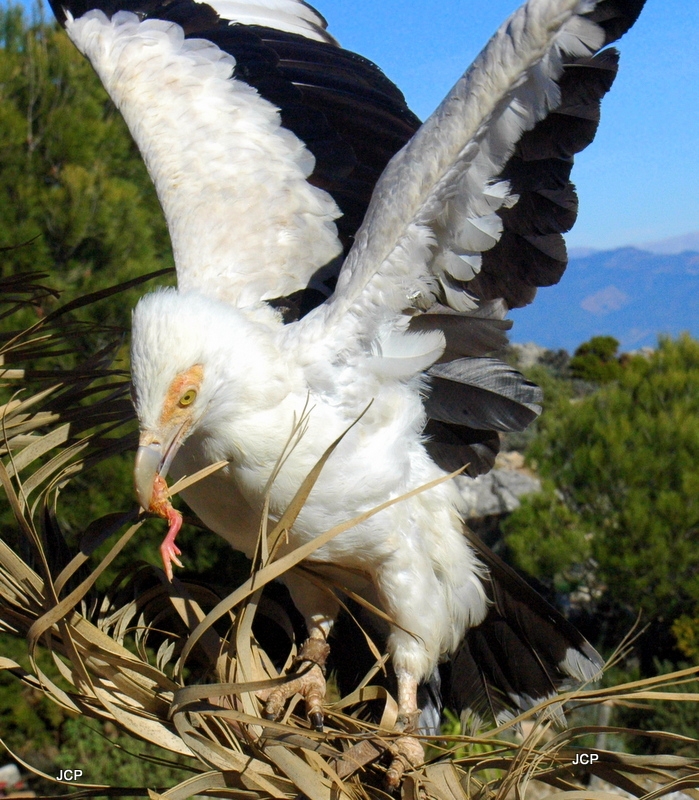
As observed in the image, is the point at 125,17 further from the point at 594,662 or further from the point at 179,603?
the point at 594,662

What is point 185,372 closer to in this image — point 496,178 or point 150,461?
point 150,461

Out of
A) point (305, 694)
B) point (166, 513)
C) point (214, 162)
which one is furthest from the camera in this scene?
point (214, 162)

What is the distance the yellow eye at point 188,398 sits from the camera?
4.67 feet

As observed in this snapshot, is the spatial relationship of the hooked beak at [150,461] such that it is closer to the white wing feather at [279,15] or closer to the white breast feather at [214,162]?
Result: the white breast feather at [214,162]

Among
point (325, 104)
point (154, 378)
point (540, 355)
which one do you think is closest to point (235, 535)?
point (154, 378)

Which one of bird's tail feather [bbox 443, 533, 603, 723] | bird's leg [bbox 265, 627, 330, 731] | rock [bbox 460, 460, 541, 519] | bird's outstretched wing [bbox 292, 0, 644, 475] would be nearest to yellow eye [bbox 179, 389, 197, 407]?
bird's outstretched wing [bbox 292, 0, 644, 475]

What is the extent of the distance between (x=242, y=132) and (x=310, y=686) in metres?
1.50

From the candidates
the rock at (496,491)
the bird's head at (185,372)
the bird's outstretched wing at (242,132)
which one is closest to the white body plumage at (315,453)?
the bird's head at (185,372)

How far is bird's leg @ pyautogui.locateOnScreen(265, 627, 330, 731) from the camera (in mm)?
1529

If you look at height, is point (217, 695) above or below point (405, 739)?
above

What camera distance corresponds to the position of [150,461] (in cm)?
138

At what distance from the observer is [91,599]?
1.45 meters

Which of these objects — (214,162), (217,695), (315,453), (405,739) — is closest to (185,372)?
(315,453)

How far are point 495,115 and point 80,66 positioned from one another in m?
4.77
